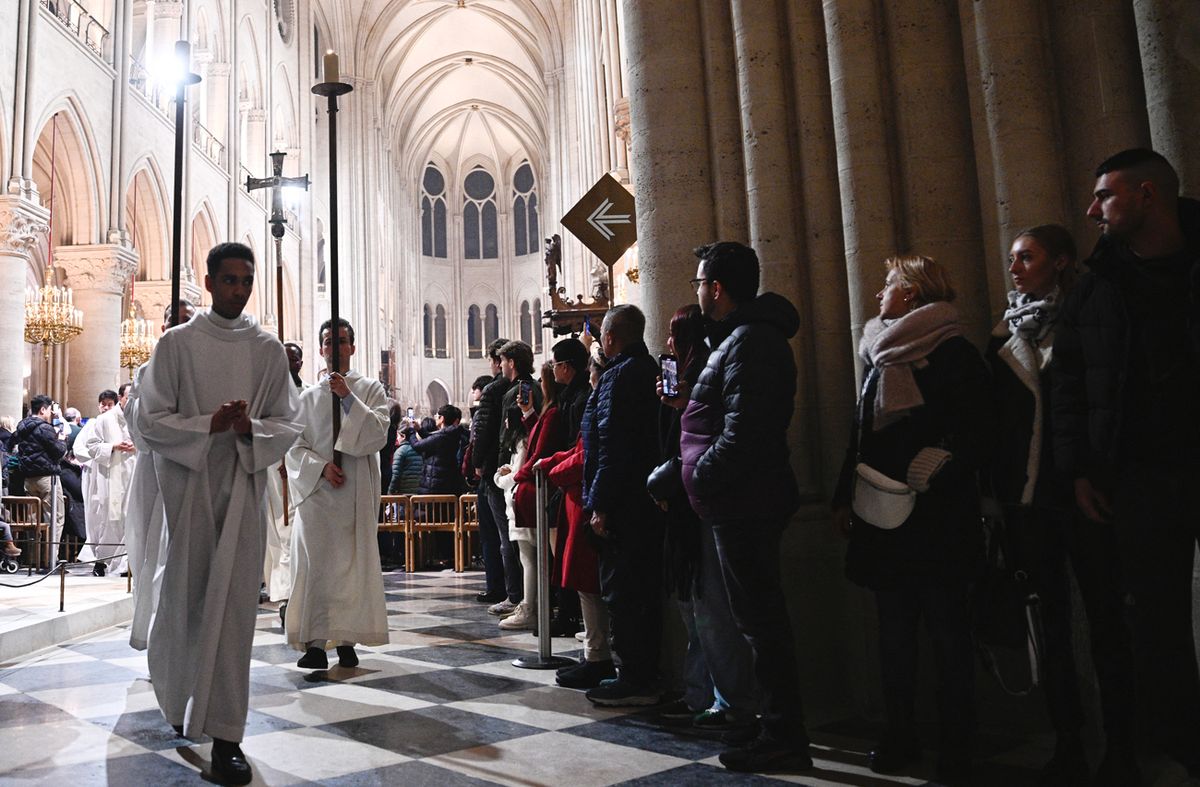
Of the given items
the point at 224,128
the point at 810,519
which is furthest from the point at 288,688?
the point at 224,128

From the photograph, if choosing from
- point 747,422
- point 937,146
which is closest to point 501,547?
point 747,422

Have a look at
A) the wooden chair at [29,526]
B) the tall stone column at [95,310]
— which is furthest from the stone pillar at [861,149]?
the tall stone column at [95,310]

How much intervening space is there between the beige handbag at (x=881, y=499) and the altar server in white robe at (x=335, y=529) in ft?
7.06

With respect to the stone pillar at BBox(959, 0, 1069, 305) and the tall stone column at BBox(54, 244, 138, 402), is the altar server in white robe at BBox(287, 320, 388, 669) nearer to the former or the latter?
the stone pillar at BBox(959, 0, 1069, 305)

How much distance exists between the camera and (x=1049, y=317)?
2408 mm

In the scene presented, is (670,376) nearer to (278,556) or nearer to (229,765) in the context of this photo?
(229,765)

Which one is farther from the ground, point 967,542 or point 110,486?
point 110,486

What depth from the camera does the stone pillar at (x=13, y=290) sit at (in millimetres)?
10031

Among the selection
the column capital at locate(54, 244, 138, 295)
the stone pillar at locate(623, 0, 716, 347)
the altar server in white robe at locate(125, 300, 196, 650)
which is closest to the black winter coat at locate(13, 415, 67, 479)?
the column capital at locate(54, 244, 138, 295)

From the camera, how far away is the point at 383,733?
2.90 meters

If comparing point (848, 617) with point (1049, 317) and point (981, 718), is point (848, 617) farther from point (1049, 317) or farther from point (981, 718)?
point (1049, 317)

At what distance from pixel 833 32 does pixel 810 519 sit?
5.72 ft

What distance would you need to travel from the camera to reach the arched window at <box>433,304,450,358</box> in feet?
131

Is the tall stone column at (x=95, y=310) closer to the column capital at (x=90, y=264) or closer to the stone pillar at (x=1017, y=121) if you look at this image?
the column capital at (x=90, y=264)
